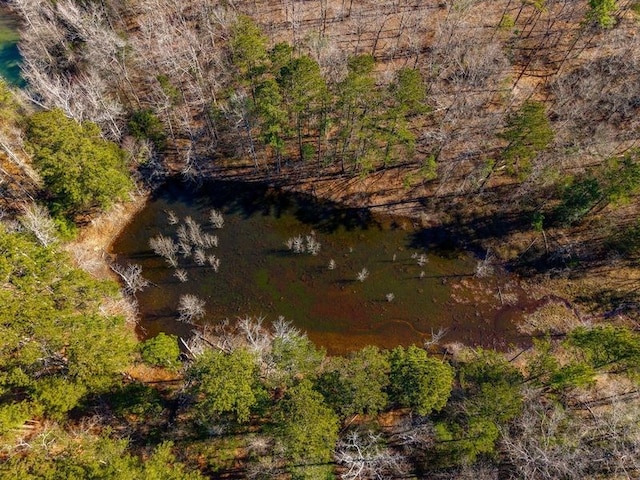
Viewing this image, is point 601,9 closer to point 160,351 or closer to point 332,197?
point 332,197

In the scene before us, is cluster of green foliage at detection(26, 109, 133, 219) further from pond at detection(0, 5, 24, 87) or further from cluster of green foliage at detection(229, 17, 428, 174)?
pond at detection(0, 5, 24, 87)

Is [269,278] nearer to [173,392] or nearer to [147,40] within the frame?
[173,392]

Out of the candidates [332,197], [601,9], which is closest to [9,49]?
[332,197]

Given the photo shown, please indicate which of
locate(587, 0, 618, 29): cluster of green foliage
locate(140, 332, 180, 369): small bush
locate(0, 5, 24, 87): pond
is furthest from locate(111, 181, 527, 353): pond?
locate(587, 0, 618, 29): cluster of green foliage

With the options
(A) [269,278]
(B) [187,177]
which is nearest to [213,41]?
(B) [187,177]

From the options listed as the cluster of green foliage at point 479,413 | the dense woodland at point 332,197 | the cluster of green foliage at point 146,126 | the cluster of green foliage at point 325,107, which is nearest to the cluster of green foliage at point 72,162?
the dense woodland at point 332,197

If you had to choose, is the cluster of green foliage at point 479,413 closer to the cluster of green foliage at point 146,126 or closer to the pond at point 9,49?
the cluster of green foliage at point 146,126
